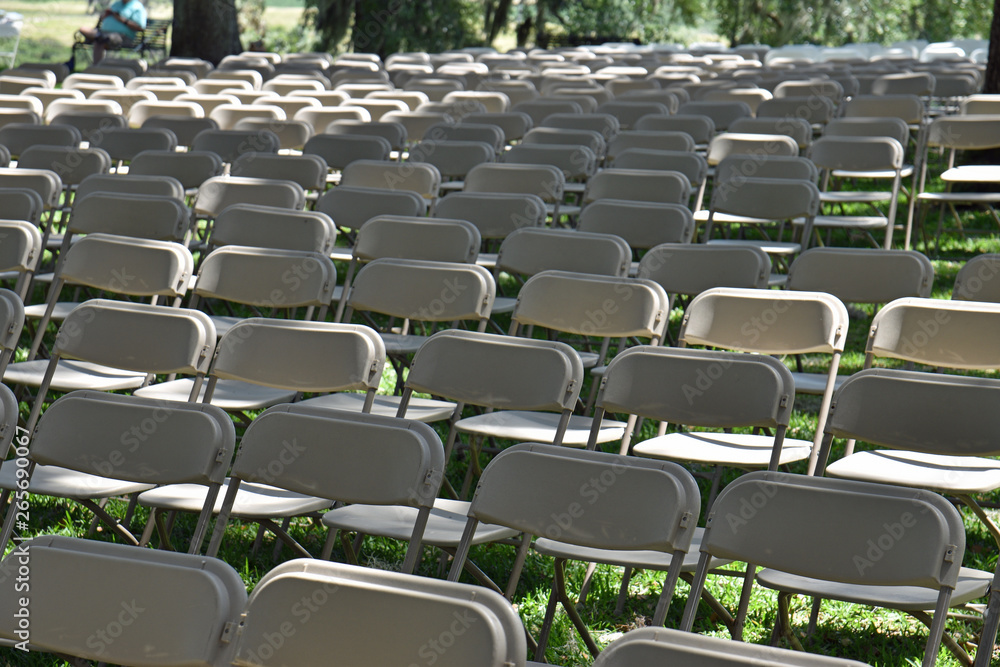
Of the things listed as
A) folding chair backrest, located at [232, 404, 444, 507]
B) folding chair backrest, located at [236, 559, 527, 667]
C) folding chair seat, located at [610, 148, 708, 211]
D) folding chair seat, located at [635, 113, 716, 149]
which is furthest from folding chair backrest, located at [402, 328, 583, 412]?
folding chair seat, located at [635, 113, 716, 149]

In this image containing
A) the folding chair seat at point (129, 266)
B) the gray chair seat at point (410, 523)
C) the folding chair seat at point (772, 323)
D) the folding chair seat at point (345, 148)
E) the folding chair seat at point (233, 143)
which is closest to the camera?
the gray chair seat at point (410, 523)

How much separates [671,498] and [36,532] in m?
2.51

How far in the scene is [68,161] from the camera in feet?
22.4

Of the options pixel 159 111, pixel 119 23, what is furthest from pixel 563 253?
pixel 119 23

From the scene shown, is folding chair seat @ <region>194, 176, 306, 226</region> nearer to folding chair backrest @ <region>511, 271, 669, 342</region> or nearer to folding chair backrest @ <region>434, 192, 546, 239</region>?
folding chair backrest @ <region>434, 192, 546, 239</region>

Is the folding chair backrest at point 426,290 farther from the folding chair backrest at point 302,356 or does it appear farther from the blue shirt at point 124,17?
the blue shirt at point 124,17

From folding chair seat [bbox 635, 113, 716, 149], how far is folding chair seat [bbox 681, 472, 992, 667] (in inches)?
236

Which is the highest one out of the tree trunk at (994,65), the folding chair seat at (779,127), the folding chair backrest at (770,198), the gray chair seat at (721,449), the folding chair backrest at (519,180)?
the tree trunk at (994,65)

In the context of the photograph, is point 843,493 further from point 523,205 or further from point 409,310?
point 523,205

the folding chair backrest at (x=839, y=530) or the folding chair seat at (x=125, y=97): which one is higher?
the folding chair seat at (x=125, y=97)

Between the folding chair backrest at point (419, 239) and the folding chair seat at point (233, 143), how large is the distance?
259 centimetres

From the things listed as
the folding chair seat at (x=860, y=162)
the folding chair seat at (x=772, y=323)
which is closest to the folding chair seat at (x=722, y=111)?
the folding chair seat at (x=860, y=162)

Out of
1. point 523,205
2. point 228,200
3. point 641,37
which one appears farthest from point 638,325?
point 641,37

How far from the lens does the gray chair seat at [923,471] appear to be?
3.22 metres
